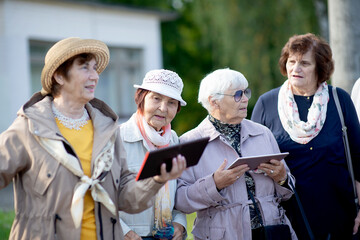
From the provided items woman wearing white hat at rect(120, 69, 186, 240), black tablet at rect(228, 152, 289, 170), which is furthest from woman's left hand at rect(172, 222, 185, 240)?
black tablet at rect(228, 152, 289, 170)

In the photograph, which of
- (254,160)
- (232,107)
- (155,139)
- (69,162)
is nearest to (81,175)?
(69,162)

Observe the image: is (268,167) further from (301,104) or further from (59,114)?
(59,114)

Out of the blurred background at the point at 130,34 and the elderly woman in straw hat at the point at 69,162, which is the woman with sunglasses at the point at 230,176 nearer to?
the elderly woman in straw hat at the point at 69,162

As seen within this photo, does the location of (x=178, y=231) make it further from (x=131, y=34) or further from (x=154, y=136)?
(x=131, y=34)

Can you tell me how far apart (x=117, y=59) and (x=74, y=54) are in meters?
14.4

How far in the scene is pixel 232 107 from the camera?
4145 millimetres

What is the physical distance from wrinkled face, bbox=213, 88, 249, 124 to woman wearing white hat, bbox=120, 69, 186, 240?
13.9 inches

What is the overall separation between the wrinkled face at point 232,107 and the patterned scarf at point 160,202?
50 cm

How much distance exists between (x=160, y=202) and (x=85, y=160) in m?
0.88

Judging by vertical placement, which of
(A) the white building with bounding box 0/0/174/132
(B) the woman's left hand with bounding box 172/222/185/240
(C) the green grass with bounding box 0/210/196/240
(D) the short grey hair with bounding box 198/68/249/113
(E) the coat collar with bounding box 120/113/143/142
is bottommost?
(C) the green grass with bounding box 0/210/196/240

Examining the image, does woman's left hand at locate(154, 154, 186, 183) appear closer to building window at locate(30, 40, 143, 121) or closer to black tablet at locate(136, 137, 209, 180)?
black tablet at locate(136, 137, 209, 180)

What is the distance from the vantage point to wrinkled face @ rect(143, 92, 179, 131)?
396cm

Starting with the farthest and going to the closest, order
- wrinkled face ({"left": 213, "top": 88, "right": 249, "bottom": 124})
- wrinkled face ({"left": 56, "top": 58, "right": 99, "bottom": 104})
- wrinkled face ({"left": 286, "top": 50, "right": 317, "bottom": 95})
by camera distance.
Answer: wrinkled face ({"left": 286, "top": 50, "right": 317, "bottom": 95}) < wrinkled face ({"left": 213, "top": 88, "right": 249, "bottom": 124}) < wrinkled face ({"left": 56, "top": 58, "right": 99, "bottom": 104})

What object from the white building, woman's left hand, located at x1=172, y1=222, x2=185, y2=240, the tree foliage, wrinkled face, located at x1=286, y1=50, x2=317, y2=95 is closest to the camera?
woman's left hand, located at x1=172, y1=222, x2=185, y2=240
